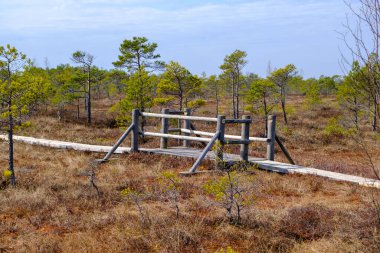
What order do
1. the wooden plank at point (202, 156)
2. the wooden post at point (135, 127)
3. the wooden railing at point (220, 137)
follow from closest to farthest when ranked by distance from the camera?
the wooden plank at point (202, 156) → the wooden railing at point (220, 137) → the wooden post at point (135, 127)

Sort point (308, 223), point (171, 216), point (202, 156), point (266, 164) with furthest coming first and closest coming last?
point (266, 164)
point (202, 156)
point (171, 216)
point (308, 223)

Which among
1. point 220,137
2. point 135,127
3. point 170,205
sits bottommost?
point 170,205

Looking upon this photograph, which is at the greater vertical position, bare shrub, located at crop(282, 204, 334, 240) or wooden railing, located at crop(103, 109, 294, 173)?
wooden railing, located at crop(103, 109, 294, 173)

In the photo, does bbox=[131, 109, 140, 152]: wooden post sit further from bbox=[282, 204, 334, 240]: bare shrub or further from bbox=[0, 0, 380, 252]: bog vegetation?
bbox=[282, 204, 334, 240]: bare shrub

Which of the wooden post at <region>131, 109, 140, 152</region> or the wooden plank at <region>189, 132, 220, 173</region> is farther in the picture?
the wooden post at <region>131, 109, 140, 152</region>

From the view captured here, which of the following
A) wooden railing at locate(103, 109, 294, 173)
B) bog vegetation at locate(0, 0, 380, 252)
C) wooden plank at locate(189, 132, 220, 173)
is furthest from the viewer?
wooden railing at locate(103, 109, 294, 173)

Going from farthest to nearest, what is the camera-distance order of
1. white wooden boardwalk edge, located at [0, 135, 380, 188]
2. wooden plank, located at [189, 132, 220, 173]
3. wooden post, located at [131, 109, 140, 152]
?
wooden post, located at [131, 109, 140, 152] → wooden plank, located at [189, 132, 220, 173] → white wooden boardwalk edge, located at [0, 135, 380, 188]

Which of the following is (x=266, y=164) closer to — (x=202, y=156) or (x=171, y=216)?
(x=202, y=156)

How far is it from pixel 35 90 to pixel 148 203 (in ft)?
12.4

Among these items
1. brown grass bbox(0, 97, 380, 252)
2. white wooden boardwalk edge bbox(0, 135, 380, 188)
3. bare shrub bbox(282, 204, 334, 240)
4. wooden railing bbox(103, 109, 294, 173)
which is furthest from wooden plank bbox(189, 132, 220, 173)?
bare shrub bbox(282, 204, 334, 240)

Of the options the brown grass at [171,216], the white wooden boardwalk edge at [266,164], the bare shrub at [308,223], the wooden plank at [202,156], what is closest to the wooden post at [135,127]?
the white wooden boardwalk edge at [266,164]

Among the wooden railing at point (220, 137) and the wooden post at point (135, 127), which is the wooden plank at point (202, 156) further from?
the wooden post at point (135, 127)

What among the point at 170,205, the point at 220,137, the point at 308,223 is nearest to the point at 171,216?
the point at 170,205

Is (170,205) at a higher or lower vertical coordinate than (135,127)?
lower
